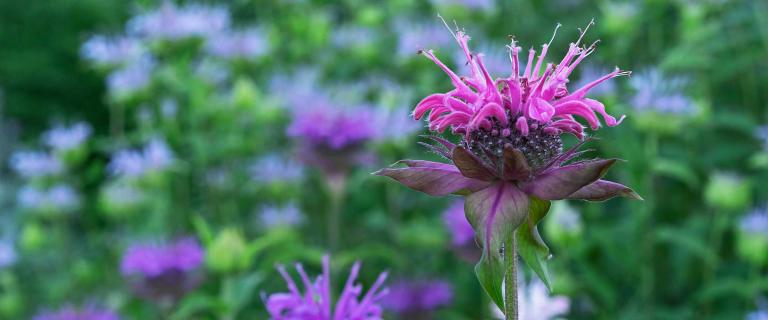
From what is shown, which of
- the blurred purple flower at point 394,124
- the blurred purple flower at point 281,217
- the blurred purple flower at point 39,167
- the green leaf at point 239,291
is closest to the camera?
the green leaf at point 239,291

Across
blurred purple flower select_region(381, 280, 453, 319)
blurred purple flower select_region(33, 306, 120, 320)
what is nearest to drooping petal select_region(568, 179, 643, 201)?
blurred purple flower select_region(381, 280, 453, 319)

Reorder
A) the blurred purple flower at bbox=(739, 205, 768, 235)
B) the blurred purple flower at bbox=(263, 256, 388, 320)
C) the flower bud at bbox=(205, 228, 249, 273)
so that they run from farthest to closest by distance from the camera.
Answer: the blurred purple flower at bbox=(739, 205, 768, 235)
the flower bud at bbox=(205, 228, 249, 273)
the blurred purple flower at bbox=(263, 256, 388, 320)

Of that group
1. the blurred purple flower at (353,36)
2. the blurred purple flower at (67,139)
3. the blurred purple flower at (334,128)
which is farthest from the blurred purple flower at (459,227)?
the blurred purple flower at (67,139)

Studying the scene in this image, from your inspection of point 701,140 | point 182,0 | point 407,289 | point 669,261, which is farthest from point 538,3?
point 182,0

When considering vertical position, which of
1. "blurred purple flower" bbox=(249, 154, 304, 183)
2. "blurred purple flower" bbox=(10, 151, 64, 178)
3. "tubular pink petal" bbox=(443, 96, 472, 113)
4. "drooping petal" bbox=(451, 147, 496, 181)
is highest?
"blurred purple flower" bbox=(10, 151, 64, 178)

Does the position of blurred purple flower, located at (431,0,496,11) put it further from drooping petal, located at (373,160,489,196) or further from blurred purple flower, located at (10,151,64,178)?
drooping petal, located at (373,160,489,196)

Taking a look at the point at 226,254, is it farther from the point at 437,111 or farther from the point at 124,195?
the point at 124,195

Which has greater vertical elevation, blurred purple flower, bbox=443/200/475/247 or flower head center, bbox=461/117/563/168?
blurred purple flower, bbox=443/200/475/247

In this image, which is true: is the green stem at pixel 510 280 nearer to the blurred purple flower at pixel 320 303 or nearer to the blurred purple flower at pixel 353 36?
the blurred purple flower at pixel 320 303
